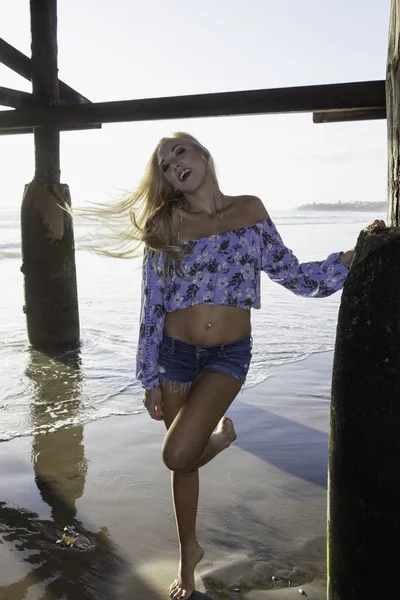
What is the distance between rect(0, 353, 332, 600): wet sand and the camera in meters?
2.92

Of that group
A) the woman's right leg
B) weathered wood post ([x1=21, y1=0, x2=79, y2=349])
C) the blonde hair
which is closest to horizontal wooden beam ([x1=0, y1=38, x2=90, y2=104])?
weathered wood post ([x1=21, y1=0, x2=79, y2=349])

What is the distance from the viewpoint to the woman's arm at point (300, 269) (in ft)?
9.83

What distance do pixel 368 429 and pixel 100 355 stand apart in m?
5.52

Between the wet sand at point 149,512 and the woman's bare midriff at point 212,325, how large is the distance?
0.97m

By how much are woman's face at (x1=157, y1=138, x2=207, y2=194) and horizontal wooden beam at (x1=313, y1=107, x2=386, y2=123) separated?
269 centimetres

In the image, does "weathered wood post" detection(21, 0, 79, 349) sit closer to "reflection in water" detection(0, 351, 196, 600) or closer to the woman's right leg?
"reflection in water" detection(0, 351, 196, 600)

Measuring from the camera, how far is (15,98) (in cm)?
687

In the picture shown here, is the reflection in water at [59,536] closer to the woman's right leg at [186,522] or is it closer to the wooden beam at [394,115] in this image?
the woman's right leg at [186,522]

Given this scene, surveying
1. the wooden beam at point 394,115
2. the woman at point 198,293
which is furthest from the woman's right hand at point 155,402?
the wooden beam at point 394,115

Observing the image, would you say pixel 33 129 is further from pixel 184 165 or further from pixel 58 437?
pixel 184 165

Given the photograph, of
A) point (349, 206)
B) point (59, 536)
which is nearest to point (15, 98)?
point (59, 536)

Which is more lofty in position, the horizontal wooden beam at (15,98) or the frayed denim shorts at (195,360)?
the horizontal wooden beam at (15,98)

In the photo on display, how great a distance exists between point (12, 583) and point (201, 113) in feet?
13.6

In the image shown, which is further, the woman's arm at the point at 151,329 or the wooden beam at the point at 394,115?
the woman's arm at the point at 151,329
